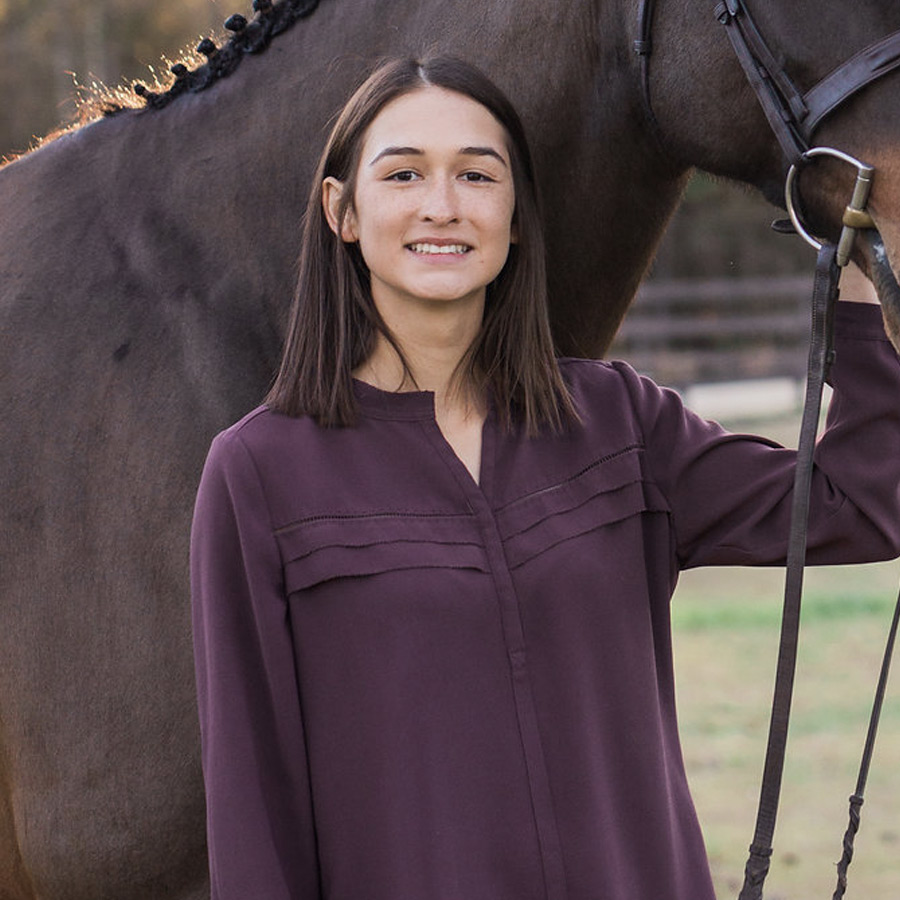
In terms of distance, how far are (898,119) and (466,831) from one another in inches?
40.8

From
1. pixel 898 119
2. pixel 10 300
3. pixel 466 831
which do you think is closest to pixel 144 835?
pixel 466 831

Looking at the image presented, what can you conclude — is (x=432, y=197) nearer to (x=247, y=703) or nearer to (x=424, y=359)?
(x=424, y=359)

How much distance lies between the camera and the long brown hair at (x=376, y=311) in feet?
5.95

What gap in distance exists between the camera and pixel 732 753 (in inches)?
234

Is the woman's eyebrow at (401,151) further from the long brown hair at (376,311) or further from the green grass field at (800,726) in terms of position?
the green grass field at (800,726)

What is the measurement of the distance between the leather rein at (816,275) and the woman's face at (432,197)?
358 mm

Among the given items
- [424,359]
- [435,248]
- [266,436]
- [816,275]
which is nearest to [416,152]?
[435,248]

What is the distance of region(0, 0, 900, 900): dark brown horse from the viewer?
2.09 meters

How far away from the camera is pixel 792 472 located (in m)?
1.91

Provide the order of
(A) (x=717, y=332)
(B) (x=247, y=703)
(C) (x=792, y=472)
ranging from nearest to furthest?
(B) (x=247, y=703) → (C) (x=792, y=472) → (A) (x=717, y=332)

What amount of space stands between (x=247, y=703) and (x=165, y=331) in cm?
75

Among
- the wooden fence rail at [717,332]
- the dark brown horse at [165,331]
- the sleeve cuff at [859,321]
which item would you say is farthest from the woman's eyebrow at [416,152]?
the wooden fence rail at [717,332]

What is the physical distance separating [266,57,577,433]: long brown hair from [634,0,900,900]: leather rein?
0.32 meters

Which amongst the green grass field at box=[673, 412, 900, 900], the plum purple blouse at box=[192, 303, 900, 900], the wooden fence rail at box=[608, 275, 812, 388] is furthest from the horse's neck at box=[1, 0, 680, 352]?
the wooden fence rail at box=[608, 275, 812, 388]
